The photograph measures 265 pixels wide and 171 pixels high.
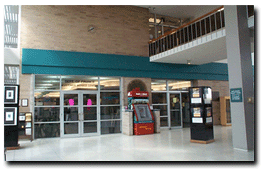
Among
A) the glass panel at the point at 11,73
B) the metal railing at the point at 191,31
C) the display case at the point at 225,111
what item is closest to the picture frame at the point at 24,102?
the glass panel at the point at 11,73

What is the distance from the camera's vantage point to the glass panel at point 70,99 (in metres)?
9.72

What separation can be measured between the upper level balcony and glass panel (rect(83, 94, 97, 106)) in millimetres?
3442

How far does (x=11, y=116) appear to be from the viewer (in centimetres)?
718

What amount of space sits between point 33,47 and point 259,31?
26.6ft

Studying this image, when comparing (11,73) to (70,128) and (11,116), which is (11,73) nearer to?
(70,128)

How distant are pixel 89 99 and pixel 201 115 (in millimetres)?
5026

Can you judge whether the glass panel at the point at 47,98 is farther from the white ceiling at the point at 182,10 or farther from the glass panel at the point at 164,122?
the white ceiling at the point at 182,10

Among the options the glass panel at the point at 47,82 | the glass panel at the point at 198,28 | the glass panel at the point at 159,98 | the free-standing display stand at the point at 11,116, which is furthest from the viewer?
the glass panel at the point at 159,98

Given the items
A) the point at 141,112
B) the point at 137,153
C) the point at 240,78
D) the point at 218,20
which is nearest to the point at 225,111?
the point at 141,112

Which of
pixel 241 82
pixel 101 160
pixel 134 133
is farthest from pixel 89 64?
pixel 241 82

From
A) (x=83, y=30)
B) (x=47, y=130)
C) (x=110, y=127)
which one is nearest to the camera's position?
(x=47, y=130)

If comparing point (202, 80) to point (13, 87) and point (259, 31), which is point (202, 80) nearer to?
point (259, 31)

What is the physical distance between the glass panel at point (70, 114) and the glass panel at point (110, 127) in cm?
129

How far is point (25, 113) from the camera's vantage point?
8734 mm
